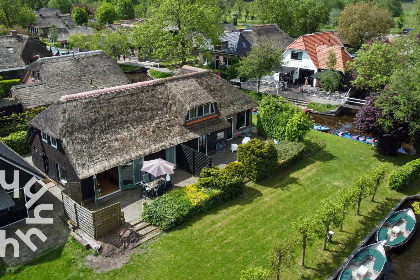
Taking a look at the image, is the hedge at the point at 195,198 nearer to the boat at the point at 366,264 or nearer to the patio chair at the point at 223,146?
→ the patio chair at the point at 223,146

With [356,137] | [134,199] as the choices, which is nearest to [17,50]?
[134,199]

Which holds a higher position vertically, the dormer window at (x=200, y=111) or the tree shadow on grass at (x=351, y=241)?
the dormer window at (x=200, y=111)

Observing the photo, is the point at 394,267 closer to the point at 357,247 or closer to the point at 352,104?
the point at 357,247

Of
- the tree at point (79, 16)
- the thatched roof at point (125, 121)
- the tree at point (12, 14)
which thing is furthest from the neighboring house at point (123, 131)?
the tree at point (79, 16)

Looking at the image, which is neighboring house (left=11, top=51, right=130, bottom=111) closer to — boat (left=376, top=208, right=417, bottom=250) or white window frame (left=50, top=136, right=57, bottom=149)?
white window frame (left=50, top=136, right=57, bottom=149)

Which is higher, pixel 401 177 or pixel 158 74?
pixel 158 74

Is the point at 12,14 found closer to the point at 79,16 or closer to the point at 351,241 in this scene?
the point at 79,16

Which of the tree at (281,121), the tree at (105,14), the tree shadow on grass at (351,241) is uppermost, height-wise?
the tree at (105,14)
